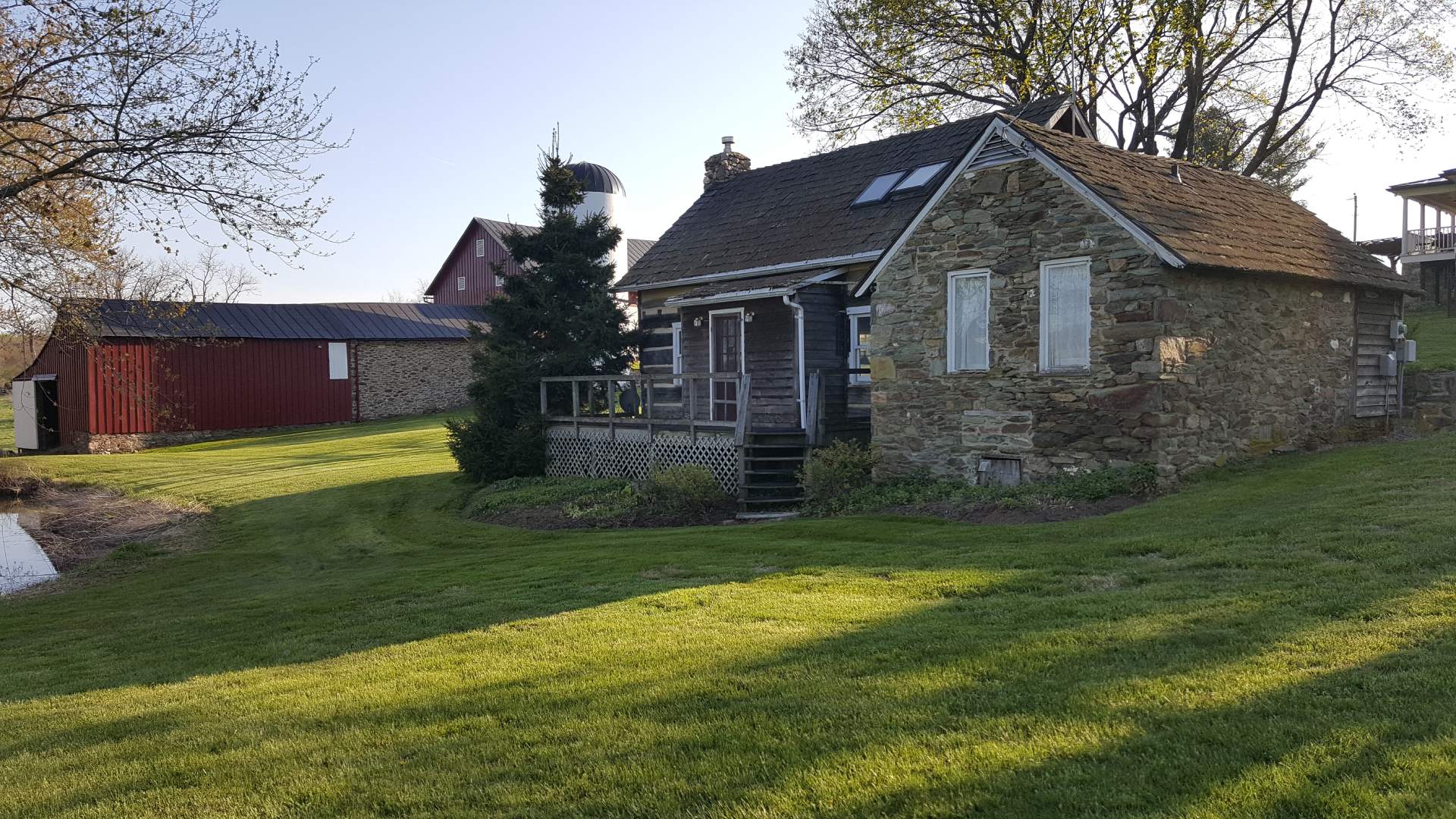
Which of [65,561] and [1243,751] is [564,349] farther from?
[1243,751]

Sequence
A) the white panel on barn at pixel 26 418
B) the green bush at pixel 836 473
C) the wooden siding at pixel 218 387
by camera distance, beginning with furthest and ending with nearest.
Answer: the white panel on barn at pixel 26 418 < the wooden siding at pixel 218 387 < the green bush at pixel 836 473

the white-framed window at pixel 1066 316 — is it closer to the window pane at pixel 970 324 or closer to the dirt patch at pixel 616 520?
the window pane at pixel 970 324

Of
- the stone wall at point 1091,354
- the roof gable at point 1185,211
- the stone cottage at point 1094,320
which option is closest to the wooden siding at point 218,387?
the stone wall at point 1091,354

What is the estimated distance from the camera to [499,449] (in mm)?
21750

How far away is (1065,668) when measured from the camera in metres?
6.07

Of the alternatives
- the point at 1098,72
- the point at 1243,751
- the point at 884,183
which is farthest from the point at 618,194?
the point at 1243,751

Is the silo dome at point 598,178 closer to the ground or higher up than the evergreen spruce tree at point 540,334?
higher up

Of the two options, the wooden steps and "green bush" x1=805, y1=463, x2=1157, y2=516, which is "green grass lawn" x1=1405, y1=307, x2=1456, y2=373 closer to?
"green bush" x1=805, y1=463, x2=1157, y2=516

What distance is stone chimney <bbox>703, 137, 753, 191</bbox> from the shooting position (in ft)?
87.7

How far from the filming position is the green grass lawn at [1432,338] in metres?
22.4

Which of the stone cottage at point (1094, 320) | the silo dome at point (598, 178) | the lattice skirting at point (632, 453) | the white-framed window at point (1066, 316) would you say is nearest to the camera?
the stone cottage at point (1094, 320)

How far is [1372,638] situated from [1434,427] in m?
15.3

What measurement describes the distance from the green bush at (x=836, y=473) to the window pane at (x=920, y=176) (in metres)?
6.31

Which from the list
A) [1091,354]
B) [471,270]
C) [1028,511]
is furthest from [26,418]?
[1091,354]
